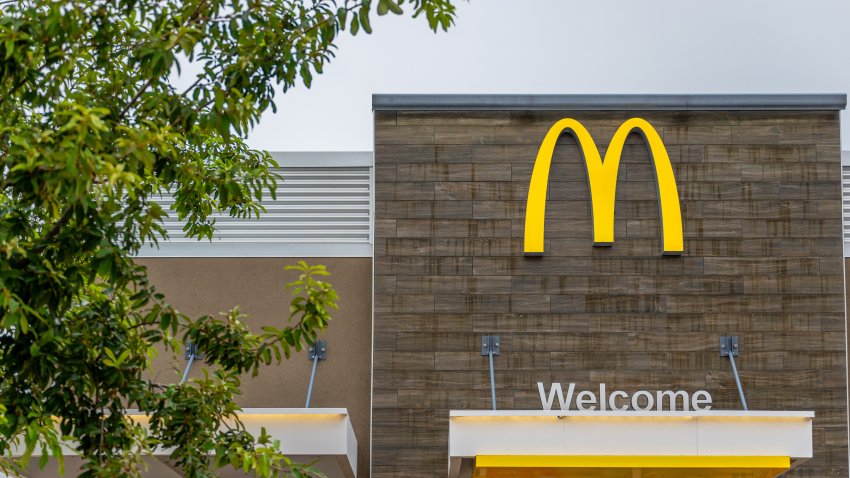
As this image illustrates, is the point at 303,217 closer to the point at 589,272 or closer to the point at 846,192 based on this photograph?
the point at 589,272

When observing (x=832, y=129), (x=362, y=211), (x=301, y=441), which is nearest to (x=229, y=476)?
(x=301, y=441)

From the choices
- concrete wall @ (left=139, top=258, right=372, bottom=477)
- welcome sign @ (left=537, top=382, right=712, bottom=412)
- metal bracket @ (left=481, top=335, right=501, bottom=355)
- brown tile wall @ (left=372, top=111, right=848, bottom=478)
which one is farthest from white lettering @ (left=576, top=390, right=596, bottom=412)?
concrete wall @ (left=139, top=258, right=372, bottom=477)

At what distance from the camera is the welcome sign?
13.2 m

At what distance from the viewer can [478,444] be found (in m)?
11.3

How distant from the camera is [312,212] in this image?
47.6 ft

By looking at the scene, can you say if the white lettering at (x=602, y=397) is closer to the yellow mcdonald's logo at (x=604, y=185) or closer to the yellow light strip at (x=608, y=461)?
the yellow mcdonald's logo at (x=604, y=185)

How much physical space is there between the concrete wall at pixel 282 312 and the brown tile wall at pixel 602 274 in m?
0.57

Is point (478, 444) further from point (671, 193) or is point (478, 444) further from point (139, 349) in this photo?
point (139, 349)

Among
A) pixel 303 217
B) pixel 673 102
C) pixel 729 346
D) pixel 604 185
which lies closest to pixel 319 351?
pixel 303 217

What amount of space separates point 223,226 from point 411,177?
7.78 ft

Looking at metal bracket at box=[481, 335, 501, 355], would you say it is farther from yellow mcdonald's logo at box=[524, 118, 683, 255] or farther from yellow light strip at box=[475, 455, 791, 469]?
yellow light strip at box=[475, 455, 791, 469]

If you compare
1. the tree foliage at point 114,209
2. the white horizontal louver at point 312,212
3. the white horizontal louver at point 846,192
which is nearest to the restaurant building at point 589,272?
the white horizontal louver at point 312,212

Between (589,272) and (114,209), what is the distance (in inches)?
291

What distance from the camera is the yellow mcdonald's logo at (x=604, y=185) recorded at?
13.5 meters
